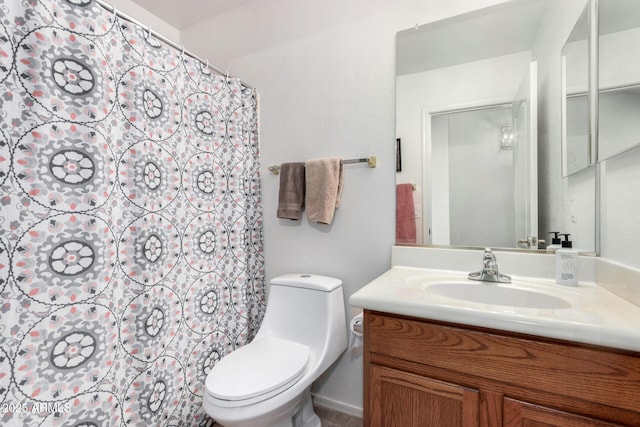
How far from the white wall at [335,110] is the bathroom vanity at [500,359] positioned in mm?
553

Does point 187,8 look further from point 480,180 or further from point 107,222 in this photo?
point 480,180

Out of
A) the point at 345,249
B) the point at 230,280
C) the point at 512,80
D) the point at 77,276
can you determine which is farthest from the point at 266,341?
the point at 512,80

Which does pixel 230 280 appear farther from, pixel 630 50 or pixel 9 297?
pixel 630 50

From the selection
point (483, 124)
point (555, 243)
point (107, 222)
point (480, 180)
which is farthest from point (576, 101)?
→ point (107, 222)

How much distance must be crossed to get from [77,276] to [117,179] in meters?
0.36

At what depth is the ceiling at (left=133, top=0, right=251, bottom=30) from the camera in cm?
181

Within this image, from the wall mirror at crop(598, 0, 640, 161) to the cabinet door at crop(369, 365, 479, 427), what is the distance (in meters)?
0.89

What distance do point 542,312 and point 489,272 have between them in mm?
382

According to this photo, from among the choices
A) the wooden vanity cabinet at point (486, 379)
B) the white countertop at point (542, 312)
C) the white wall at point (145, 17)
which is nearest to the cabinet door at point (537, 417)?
the wooden vanity cabinet at point (486, 379)

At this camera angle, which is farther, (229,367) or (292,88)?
(292,88)

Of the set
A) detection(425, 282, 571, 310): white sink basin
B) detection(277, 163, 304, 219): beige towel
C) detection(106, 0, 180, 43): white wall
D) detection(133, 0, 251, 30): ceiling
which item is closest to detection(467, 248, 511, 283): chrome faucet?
detection(425, 282, 571, 310): white sink basin

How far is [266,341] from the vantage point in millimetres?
1424

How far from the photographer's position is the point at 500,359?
0.74 m

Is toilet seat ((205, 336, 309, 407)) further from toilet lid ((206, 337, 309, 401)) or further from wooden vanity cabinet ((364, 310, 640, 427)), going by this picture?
wooden vanity cabinet ((364, 310, 640, 427))
